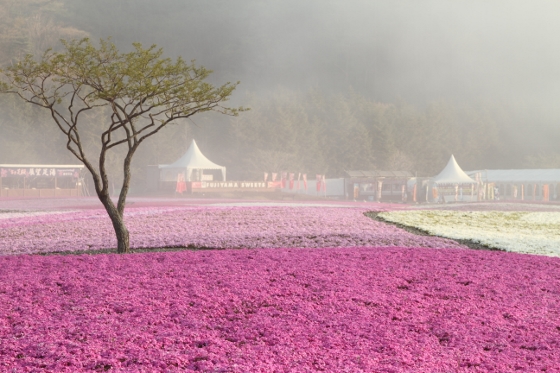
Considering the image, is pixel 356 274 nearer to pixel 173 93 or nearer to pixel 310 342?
pixel 310 342

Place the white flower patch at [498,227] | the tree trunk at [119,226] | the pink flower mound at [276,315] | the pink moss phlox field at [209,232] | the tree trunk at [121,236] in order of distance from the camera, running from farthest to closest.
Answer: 1. the white flower patch at [498,227]
2. the pink moss phlox field at [209,232]
3. the tree trunk at [121,236]
4. the tree trunk at [119,226]
5. the pink flower mound at [276,315]

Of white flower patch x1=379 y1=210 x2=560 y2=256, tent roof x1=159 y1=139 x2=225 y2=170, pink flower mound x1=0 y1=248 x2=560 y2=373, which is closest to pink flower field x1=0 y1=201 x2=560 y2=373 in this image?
pink flower mound x1=0 y1=248 x2=560 y2=373

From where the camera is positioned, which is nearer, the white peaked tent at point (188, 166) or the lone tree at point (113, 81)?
the lone tree at point (113, 81)

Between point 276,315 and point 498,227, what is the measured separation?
17.8m

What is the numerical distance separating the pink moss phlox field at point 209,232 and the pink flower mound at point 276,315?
397 cm

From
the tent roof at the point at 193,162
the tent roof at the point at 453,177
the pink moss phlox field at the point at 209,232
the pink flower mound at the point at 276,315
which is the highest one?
the tent roof at the point at 193,162

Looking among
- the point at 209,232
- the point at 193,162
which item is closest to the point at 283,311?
the point at 209,232

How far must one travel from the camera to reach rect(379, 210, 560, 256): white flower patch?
18219 mm

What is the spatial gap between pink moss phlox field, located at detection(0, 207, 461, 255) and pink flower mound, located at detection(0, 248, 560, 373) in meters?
3.97

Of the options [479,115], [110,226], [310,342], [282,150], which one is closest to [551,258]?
[310,342]

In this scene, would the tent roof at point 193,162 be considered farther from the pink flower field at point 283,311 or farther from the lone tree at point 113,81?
the lone tree at point 113,81

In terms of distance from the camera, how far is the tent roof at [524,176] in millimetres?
60844

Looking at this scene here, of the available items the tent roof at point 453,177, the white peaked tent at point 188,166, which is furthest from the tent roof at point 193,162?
the tent roof at point 453,177

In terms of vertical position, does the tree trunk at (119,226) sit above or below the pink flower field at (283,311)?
→ above
